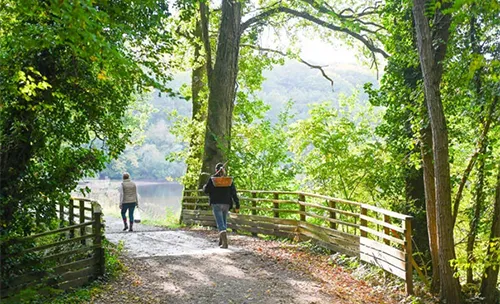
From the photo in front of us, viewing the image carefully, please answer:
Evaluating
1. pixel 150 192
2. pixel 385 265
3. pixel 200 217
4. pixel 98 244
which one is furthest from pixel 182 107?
pixel 385 265

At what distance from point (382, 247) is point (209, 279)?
308 centimetres

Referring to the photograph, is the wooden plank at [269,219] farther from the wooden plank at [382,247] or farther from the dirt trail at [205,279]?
the wooden plank at [382,247]

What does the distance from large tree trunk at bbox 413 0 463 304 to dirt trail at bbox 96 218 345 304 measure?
184 centimetres

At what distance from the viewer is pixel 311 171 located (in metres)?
18.2

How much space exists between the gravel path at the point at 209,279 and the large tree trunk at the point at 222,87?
5309 mm

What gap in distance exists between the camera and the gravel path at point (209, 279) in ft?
25.3

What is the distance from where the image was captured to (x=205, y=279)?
8539 millimetres

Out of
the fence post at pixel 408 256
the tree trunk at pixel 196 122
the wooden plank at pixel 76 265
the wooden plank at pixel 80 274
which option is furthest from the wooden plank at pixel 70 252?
the tree trunk at pixel 196 122

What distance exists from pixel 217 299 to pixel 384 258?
3149mm

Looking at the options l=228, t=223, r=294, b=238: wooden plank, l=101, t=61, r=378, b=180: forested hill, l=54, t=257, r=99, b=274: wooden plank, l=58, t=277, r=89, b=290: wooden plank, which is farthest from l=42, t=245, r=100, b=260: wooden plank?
l=101, t=61, r=378, b=180: forested hill

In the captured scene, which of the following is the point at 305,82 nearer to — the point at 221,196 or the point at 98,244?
the point at 221,196

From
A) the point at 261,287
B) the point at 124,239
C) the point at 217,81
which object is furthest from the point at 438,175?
the point at 217,81

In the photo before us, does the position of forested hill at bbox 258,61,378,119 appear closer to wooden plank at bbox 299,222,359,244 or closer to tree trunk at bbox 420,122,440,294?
wooden plank at bbox 299,222,359,244

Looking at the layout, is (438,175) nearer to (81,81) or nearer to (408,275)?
(408,275)
